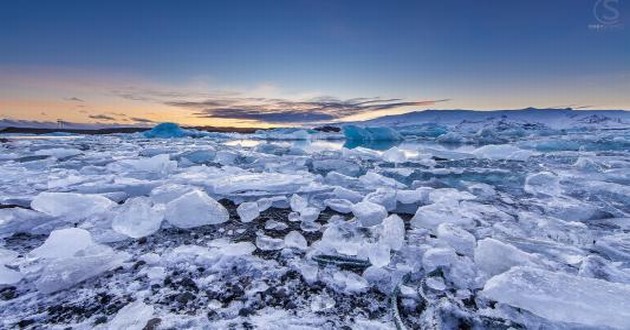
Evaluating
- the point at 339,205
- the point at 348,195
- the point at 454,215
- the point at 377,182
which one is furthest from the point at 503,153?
the point at 339,205

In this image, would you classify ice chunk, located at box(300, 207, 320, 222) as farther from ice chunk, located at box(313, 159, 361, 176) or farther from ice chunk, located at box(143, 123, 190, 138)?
ice chunk, located at box(143, 123, 190, 138)

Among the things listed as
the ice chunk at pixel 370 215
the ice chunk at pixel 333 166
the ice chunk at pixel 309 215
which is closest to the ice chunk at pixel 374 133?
the ice chunk at pixel 333 166

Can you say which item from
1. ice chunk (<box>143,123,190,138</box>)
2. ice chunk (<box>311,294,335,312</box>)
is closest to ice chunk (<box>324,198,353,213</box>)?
ice chunk (<box>311,294,335,312</box>)

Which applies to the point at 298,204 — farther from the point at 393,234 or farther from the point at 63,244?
the point at 63,244

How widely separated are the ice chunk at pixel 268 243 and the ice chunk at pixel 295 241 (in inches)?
1.3

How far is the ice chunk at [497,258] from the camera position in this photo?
157 cm

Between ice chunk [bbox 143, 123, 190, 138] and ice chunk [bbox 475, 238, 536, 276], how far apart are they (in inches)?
942

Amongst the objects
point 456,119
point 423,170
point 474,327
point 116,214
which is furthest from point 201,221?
point 456,119

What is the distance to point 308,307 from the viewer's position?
131 centimetres

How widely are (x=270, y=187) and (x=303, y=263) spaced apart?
1699 millimetres

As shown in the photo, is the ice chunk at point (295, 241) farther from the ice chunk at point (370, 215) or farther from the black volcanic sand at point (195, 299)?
the ice chunk at point (370, 215)

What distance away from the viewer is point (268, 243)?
1958mm

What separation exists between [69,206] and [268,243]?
1507 millimetres

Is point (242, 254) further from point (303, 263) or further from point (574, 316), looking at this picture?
point (574, 316)
